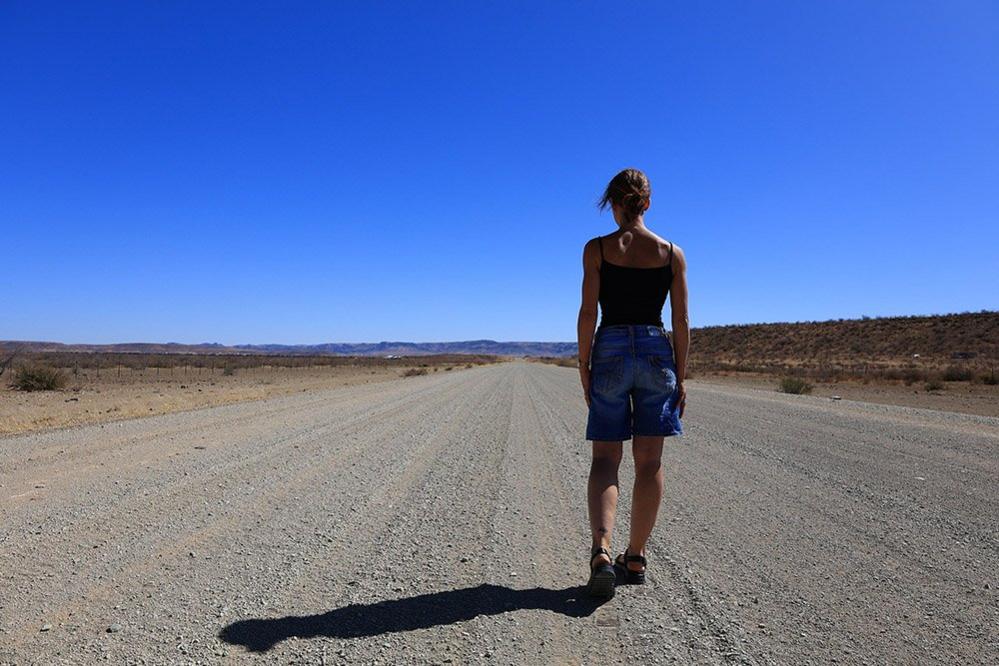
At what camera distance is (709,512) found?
16.9ft

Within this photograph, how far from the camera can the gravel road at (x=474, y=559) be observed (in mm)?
2752

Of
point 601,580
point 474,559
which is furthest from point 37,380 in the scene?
Result: point 601,580

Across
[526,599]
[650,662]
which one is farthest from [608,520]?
[650,662]

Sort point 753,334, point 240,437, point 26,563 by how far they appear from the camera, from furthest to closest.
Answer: point 753,334 → point 240,437 → point 26,563

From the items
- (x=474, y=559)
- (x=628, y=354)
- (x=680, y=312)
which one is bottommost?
(x=474, y=559)

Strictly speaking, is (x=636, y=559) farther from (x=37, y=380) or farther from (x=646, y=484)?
(x=37, y=380)

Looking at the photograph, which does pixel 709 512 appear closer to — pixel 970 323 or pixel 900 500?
pixel 900 500

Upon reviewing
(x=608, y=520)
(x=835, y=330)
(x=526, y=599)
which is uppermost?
(x=835, y=330)

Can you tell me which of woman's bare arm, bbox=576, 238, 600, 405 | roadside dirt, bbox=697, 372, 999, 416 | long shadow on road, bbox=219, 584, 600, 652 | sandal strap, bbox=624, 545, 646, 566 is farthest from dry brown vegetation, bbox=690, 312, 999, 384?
long shadow on road, bbox=219, 584, 600, 652

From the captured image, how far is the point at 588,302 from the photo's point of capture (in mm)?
3324

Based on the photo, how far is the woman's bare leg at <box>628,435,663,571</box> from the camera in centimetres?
330

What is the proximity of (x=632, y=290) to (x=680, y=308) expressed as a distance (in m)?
0.31

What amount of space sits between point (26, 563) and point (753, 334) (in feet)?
318

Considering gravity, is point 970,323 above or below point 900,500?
above
